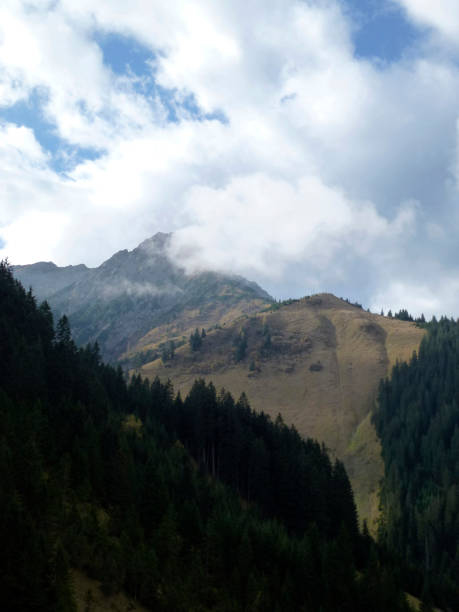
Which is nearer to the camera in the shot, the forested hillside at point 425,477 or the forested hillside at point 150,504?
the forested hillside at point 150,504

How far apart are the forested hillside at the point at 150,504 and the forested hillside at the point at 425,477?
2263 cm

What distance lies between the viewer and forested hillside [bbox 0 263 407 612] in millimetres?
38781

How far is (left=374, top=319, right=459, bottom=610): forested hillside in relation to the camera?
11006cm

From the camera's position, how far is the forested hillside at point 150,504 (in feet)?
127

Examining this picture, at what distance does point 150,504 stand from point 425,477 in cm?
12019

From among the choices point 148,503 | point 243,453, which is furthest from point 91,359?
point 148,503

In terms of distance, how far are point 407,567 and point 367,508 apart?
6903cm

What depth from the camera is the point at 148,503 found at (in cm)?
5469

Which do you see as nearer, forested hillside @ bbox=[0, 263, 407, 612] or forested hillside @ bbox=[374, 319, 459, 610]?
forested hillside @ bbox=[0, 263, 407, 612]

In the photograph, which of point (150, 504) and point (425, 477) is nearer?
point (150, 504)

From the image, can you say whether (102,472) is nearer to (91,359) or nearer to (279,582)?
(279,582)

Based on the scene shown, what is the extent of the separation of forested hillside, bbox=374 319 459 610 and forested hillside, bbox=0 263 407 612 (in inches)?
891

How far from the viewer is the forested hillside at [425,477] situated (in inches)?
4333

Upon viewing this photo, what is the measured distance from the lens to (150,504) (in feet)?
179
